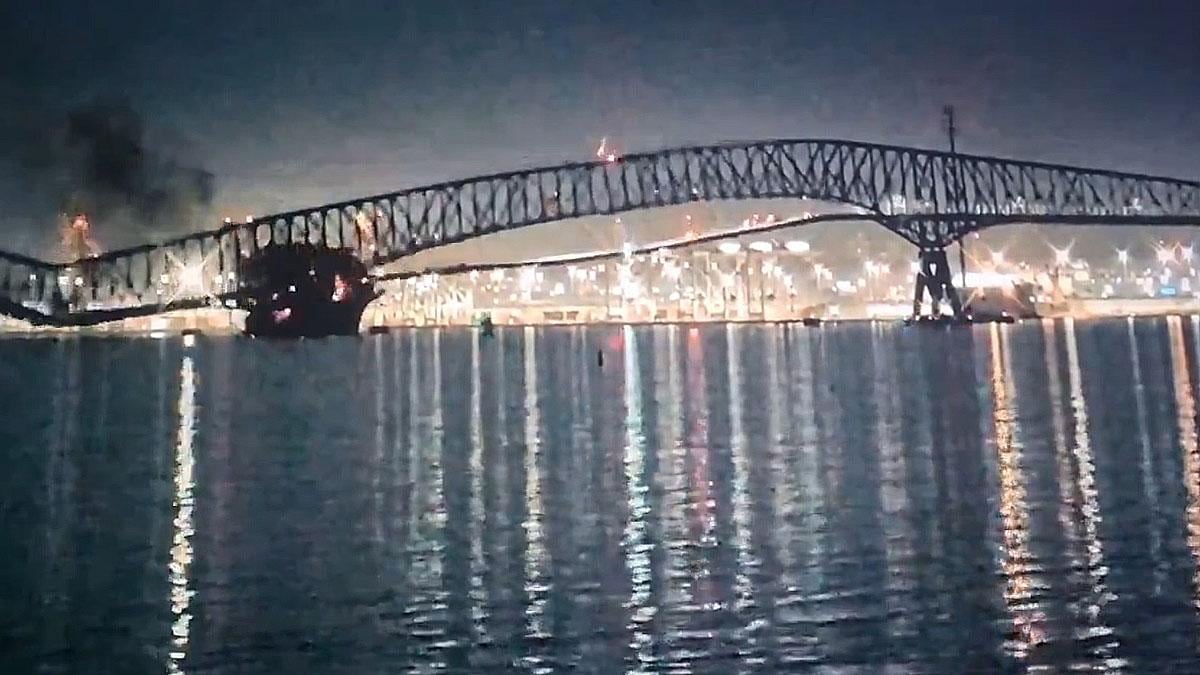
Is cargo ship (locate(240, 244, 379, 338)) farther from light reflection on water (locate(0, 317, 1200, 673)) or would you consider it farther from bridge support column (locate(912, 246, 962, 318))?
light reflection on water (locate(0, 317, 1200, 673))

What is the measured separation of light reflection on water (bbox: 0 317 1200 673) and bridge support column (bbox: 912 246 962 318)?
85.7m

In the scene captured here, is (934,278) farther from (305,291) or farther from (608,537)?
(608,537)

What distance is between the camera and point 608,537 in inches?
757

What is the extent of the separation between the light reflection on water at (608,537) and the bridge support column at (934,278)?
281 feet

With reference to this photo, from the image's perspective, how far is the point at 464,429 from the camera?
3609 centimetres

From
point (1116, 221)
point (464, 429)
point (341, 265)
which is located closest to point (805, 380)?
point (464, 429)

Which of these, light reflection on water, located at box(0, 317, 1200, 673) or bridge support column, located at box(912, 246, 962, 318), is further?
bridge support column, located at box(912, 246, 962, 318)

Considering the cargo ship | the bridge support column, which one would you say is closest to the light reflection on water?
the bridge support column

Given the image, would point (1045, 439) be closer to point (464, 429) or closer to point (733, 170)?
point (464, 429)

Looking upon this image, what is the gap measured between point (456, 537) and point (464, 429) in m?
16.7

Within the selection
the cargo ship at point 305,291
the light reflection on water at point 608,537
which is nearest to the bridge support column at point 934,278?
the cargo ship at point 305,291

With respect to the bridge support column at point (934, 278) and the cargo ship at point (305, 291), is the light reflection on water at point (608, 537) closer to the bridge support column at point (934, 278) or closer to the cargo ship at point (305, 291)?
the bridge support column at point (934, 278)

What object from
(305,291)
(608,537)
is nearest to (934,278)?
(305,291)

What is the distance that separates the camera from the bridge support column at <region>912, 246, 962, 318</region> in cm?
12800
